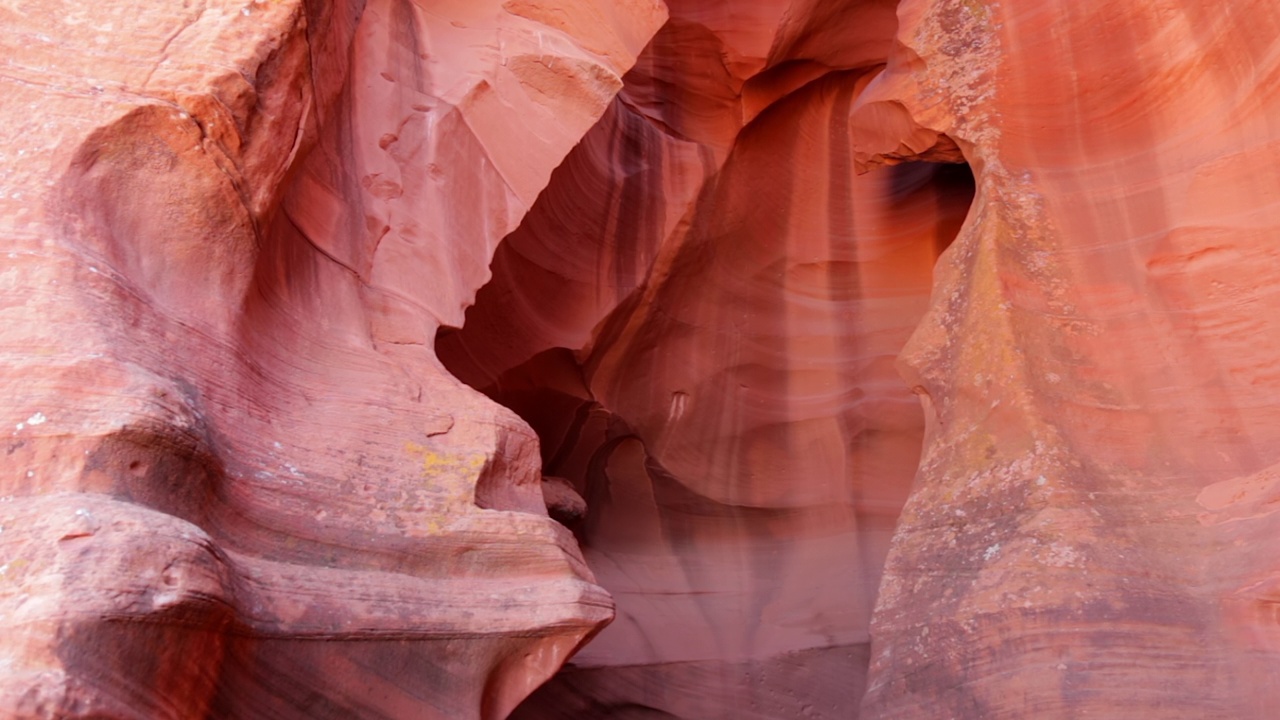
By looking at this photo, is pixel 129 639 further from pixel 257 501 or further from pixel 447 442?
pixel 447 442

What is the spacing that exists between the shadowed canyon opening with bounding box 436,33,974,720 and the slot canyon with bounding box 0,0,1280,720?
3 cm

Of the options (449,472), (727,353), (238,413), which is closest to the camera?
(238,413)

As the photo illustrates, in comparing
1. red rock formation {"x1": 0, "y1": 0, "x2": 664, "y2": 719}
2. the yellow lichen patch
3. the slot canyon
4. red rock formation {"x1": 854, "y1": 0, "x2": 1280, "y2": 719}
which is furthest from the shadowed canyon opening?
the yellow lichen patch

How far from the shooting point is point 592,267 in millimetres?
6539

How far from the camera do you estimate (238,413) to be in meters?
3.44

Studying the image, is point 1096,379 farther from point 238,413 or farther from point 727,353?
point 238,413

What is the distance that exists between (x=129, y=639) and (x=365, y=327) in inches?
72.6

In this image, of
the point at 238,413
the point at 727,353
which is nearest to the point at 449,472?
the point at 238,413

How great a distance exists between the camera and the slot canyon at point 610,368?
120 inches

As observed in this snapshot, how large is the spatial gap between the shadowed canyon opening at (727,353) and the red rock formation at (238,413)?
207 cm

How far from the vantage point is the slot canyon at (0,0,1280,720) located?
3.05 metres

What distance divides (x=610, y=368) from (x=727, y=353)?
2.51 ft

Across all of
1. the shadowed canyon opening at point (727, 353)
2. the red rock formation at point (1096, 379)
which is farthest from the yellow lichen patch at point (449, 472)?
the shadowed canyon opening at point (727, 353)

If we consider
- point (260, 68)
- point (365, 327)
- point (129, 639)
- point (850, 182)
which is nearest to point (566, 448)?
point (850, 182)
